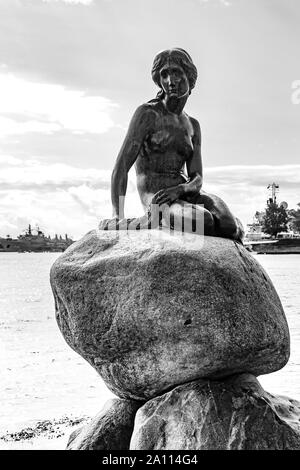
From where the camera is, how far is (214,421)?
199 inches

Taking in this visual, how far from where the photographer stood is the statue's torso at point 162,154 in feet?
20.7

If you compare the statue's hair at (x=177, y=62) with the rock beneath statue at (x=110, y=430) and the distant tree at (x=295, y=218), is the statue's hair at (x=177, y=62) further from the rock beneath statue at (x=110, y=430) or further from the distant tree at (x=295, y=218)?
the distant tree at (x=295, y=218)

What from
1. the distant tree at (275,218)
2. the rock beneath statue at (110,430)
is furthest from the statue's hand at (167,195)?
the distant tree at (275,218)

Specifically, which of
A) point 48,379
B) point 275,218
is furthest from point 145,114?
point 275,218

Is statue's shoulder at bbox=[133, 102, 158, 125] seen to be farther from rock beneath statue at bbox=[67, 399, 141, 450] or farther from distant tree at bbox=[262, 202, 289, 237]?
distant tree at bbox=[262, 202, 289, 237]

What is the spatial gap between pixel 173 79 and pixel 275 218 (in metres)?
73.6

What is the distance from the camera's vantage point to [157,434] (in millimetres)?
5160

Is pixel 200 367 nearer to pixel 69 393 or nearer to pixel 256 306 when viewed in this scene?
pixel 256 306

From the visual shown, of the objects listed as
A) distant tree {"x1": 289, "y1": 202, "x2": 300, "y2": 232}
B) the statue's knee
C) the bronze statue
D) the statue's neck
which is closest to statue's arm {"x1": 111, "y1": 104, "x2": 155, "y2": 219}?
the bronze statue

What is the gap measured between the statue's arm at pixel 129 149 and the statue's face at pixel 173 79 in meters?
0.29

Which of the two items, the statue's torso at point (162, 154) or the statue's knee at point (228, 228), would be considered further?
the statue's torso at point (162, 154)

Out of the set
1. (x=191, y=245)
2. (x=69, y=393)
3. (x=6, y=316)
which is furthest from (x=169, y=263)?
(x=6, y=316)

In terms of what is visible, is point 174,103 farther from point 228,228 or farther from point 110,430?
point 110,430
